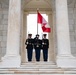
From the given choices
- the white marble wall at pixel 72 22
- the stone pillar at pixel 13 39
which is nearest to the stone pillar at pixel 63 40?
the stone pillar at pixel 13 39

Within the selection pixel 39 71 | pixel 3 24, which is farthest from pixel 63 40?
pixel 3 24

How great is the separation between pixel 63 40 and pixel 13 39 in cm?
377

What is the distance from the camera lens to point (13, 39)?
49.6ft

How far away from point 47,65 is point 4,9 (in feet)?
27.2

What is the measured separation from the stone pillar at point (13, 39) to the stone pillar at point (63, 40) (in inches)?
122

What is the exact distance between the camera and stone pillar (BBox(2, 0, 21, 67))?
14734 mm

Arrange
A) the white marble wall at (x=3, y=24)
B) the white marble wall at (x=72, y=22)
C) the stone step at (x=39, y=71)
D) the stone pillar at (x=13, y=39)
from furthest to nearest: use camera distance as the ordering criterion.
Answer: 1. the white marble wall at (x=72, y=22)
2. the white marble wall at (x=3, y=24)
3. the stone pillar at (x=13, y=39)
4. the stone step at (x=39, y=71)

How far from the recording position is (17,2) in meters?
16.0

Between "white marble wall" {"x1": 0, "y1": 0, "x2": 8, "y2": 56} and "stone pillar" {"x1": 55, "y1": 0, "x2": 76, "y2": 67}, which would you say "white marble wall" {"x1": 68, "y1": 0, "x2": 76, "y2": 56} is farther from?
"white marble wall" {"x1": 0, "y1": 0, "x2": 8, "y2": 56}

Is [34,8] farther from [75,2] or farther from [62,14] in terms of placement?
[62,14]

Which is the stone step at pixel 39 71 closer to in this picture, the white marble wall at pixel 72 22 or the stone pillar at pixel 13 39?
the stone pillar at pixel 13 39

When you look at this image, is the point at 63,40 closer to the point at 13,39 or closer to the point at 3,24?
the point at 13,39

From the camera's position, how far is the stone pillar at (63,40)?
14781 millimetres

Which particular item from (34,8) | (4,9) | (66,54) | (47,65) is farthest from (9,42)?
(34,8)
